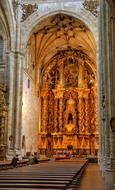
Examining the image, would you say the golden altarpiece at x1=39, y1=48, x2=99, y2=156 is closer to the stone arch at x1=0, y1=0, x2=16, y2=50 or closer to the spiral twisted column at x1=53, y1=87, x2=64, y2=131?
the spiral twisted column at x1=53, y1=87, x2=64, y2=131

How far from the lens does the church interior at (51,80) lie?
23266 millimetres

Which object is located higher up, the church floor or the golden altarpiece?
the golden altarpiece

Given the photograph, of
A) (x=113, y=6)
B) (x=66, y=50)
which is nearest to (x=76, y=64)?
(x=66, y=50)

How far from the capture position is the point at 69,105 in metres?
36.3

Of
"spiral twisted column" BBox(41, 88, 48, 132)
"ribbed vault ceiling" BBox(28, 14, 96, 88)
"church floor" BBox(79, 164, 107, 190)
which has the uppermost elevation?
"ribbed vault ceiling" BBox(28, 14, 96, 88)

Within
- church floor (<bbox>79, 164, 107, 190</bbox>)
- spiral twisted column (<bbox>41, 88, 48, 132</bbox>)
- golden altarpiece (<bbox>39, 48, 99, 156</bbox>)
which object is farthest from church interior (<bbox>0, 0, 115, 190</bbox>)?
church floor (<bbox>79, 164, 107, 190</bbox>)

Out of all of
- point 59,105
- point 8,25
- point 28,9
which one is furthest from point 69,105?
point 8,25

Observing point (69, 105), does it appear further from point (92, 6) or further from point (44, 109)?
point (92, 6)

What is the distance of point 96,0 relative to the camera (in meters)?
24.9

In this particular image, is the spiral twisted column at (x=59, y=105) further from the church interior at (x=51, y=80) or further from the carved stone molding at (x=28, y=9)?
the carved stone molding at (x=28, y=9)

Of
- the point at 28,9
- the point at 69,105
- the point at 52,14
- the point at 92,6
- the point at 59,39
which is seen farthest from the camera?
the point at 69,105

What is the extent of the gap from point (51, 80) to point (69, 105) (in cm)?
346

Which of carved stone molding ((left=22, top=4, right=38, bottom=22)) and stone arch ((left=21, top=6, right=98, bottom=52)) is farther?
carved stone molding ((left=22, top=4, right=38, bottom=22))

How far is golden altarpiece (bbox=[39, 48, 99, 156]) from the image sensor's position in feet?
114
